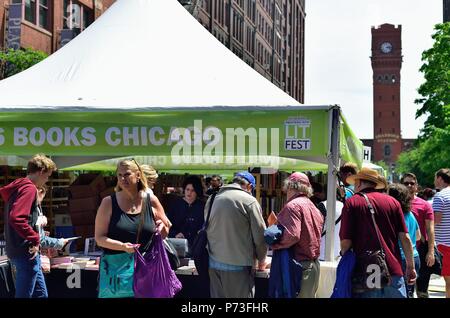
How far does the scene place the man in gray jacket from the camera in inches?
241

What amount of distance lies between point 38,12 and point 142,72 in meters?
19.5

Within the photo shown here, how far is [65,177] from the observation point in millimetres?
11883

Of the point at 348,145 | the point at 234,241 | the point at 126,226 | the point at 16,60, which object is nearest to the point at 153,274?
the point at 126,226

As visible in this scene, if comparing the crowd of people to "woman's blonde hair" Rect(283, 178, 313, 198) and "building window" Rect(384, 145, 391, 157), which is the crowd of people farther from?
"building window" Rect(384, 145, 391, 157)

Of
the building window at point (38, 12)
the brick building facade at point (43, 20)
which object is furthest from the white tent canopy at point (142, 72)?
the building window at point (38, 12)

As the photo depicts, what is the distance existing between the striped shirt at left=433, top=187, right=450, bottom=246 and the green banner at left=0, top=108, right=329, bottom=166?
7.14ft

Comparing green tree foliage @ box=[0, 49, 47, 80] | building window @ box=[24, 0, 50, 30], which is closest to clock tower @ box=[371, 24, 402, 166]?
building window @ box=[24, 0, 50, 30]

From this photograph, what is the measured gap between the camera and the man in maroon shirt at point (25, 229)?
5707 millimetres

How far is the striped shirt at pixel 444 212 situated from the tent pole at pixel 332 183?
6.72ft

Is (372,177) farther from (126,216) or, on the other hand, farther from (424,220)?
(424,220)

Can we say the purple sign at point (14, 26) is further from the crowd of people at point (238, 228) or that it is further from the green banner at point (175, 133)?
the crowd of people at point (238, 228)

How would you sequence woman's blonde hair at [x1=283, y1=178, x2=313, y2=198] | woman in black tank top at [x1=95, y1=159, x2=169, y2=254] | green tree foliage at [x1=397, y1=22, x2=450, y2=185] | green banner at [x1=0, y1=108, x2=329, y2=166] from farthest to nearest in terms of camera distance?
1. green tree foliage at [x1=397, y1=22, x2=450, y2=185]
2. green banner at [x1=0, y1=108, x2=329, y2=166]
3. woman's blonde hair at [x1=283, y1=178, x2=313, y2=198]
4. woman in black tank top at [x1=95, y1=159, x2=169, y2=254]

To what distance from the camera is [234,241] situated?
241 inches

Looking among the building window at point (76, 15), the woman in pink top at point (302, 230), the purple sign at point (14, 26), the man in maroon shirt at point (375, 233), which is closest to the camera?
the man in maroon shirt at point (375, 233)
